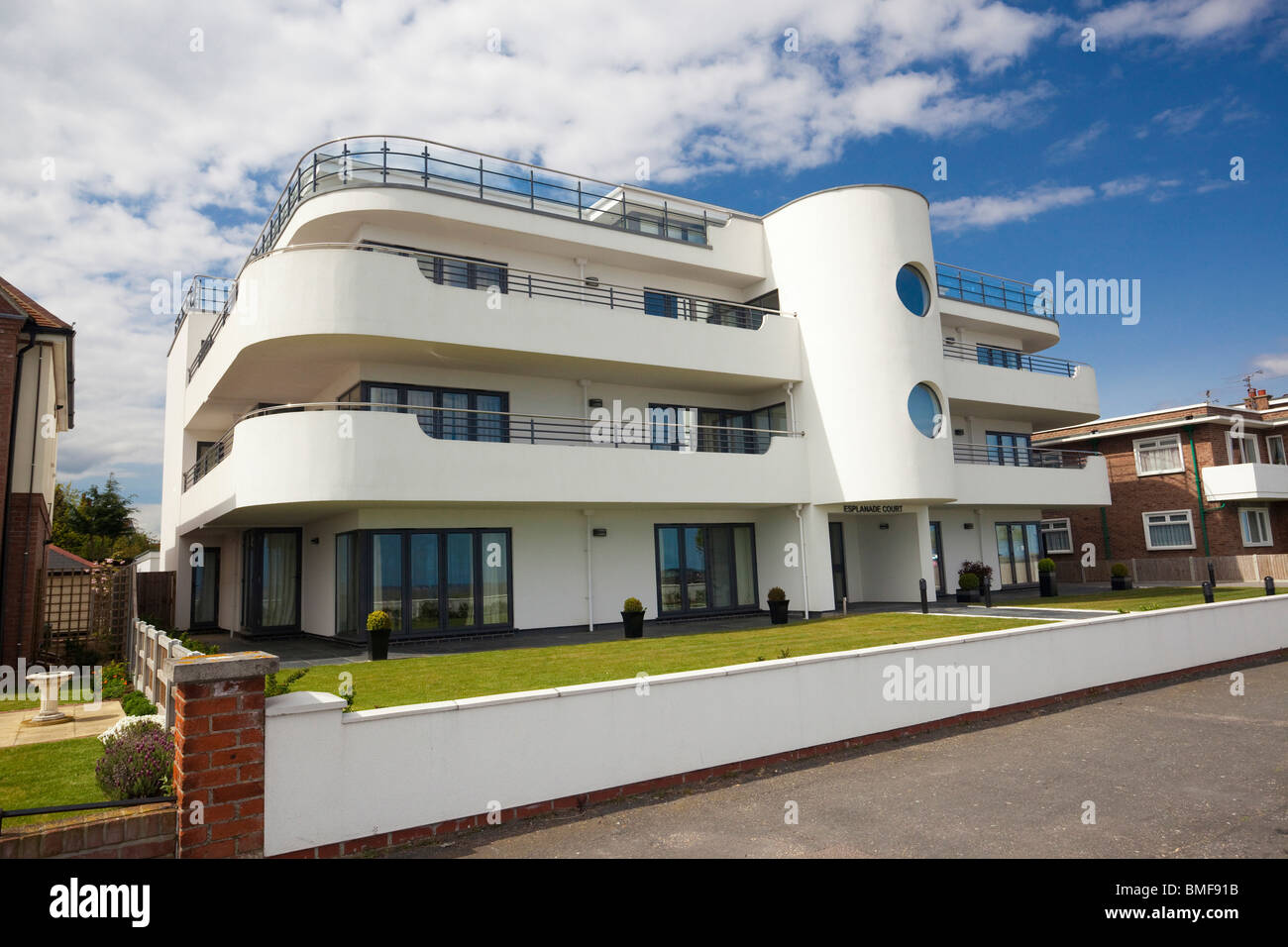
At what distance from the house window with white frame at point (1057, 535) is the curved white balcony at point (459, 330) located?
21179 mm

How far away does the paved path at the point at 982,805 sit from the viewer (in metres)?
5.89

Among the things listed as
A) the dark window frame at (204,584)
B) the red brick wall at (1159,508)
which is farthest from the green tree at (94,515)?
the red brick wall at (1159,508)

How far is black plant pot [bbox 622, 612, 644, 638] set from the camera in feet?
55.6

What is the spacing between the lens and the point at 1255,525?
105 feet

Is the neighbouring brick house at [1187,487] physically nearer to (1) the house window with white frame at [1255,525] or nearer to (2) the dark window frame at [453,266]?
(1) the house window with white frame at [1255,525]

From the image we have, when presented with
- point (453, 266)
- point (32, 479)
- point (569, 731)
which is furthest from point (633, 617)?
point (32, 479)

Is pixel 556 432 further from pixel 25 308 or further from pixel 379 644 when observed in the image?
pixel 25 308

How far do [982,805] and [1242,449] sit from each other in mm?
34119

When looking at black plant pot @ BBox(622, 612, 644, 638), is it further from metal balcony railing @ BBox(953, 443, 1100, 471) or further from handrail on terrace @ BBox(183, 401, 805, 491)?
metal balcony railing @ BBox(953, 443, 1100, 471)

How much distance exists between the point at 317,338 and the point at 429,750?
1124 cm

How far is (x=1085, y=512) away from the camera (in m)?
34.8

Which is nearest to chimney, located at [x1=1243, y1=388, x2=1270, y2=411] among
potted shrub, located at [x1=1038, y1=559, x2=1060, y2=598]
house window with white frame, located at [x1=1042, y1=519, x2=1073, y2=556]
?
house window with white frame, located at [x1=1042, y1=519, x2=1073, y2=556]
